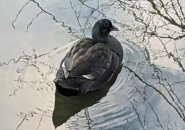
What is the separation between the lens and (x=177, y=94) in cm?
579

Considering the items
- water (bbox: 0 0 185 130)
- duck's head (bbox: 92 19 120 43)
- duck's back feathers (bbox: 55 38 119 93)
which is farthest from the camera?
duck's head (bbox: 92 19 120 43)

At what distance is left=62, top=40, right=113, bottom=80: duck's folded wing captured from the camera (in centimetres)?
589

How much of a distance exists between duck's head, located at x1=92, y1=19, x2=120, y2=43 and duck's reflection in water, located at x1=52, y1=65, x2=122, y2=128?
52 centimetres

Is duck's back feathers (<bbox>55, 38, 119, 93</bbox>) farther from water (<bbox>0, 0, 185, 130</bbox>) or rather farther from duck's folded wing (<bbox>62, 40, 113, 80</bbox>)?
water (<bbox>0, 0, 185, 130</bbox>)

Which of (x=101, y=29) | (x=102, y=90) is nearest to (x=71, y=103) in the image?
(x=102, y=90)

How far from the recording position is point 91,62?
6047mm

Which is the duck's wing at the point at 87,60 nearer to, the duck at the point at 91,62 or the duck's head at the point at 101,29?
the duck at the point at 91,62

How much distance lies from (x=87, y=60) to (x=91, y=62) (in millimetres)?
58

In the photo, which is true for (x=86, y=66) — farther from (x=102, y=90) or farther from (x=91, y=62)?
(x=102, y=90)

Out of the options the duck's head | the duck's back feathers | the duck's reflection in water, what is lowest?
the duck's reflection in water

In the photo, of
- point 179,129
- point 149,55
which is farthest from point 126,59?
point 179,129

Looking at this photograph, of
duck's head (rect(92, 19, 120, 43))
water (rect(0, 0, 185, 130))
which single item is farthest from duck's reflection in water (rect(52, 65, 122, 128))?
duck's head (rect(92, 19, 120, 43))

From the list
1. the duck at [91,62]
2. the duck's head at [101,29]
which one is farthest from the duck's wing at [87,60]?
the duck's head at [101,29]

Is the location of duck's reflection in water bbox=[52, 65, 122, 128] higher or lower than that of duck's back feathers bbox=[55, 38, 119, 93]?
lower
